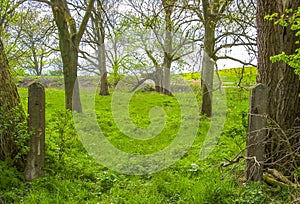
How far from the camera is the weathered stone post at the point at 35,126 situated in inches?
130

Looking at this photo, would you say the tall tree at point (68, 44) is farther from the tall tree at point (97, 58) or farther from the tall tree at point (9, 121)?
the tall tree at point (97, 58)

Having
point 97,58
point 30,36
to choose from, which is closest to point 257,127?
point 30,36

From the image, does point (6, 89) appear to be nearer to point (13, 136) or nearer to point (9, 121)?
point (9, 121)

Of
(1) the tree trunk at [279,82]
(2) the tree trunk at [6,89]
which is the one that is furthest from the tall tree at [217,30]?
(2) the tree trunk at [6,89]

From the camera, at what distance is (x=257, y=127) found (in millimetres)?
3160

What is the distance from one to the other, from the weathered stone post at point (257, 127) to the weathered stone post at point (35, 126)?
2.57m

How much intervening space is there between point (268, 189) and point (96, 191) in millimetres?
2006

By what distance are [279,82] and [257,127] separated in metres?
0.64

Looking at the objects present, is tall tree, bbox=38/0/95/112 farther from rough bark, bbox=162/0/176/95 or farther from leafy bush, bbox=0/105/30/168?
leafy bush, bbox=0/105/30/168

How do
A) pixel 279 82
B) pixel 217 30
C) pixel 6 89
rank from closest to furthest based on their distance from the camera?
pixel 279 82, pixel 6 89, pixel 217 30

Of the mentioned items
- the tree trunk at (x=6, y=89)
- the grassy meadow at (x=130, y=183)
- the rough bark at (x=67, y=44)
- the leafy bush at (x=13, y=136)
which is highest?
the rough bark at (x=67, y=44)

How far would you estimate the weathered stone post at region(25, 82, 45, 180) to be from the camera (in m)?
3.30

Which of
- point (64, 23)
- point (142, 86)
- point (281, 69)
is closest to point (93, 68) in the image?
point (142, 86)

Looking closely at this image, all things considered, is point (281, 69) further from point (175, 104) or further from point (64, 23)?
point (175, 104)
